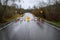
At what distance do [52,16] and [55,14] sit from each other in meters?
2.73

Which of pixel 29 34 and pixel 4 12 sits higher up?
pixel 29 34

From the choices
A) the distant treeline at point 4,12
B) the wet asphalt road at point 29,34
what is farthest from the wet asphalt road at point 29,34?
the distant treeline at point 4,12

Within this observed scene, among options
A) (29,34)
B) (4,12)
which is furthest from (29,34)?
(4,12)

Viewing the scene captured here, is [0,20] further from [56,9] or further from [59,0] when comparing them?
[59,0]

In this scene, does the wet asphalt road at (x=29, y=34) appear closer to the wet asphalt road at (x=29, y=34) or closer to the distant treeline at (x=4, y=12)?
the wet asphalt road at (x=29, y=34)

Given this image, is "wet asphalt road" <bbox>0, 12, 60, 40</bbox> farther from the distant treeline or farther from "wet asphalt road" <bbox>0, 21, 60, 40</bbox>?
the distant treeline

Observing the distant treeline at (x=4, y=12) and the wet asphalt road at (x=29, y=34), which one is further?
the distant treeline at (x=4, y=12)

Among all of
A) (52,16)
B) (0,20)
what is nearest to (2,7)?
(0,20)

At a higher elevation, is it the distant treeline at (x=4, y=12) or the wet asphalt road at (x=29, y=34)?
the wet asphalt road at (x=29, y=34)

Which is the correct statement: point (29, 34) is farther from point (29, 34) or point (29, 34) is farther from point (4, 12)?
point (4, 12)

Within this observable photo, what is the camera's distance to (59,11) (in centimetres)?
5431

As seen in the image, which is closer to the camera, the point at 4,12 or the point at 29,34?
the point at 29,34

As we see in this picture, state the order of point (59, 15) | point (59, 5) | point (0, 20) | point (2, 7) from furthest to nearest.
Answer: point (59, 5) → point (2, 7) → point (59, 15) → point (0, 20)

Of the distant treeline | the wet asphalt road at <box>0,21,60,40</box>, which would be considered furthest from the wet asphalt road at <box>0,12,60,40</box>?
the distant treeline
